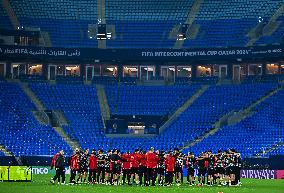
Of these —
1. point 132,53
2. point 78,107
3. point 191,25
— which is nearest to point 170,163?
point 78,107

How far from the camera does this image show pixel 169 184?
1380 inches

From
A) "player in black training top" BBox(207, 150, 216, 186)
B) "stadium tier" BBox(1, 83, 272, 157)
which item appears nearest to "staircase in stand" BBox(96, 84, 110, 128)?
"stadium tier" BBox(1, 83, 272, 157)

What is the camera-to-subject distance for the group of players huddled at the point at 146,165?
113 feet

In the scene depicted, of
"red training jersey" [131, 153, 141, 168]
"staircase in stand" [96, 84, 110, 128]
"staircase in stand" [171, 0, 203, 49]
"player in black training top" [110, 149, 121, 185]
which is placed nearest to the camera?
"red training jersey" [131, 153, 141, 168]

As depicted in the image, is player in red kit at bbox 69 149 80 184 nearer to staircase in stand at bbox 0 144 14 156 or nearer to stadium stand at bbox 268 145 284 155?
staircase in stand at bbox 0 144 14 156

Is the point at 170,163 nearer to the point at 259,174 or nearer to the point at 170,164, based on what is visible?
the point at 170,164

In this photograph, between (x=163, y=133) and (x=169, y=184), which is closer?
(x=169, y=184)

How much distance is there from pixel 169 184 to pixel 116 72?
3001 cm

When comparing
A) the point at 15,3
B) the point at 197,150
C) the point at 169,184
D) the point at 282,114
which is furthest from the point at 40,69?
the point at 169,184

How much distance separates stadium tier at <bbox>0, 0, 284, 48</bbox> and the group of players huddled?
26.2 m

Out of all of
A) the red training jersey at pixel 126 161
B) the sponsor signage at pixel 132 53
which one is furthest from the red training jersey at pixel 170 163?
the sponsor signage at pixel 132 53

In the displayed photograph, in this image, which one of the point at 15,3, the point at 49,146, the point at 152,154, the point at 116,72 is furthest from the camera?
the point at 116,72

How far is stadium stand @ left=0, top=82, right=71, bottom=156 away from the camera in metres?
54.6

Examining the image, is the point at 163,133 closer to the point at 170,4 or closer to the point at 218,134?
the point at 218,134
